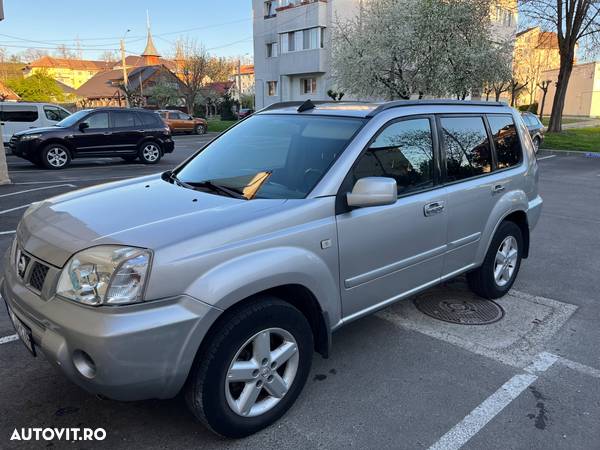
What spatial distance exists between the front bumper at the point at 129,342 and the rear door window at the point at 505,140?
10.5 ft

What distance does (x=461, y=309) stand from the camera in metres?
4.39

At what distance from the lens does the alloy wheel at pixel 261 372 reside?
2545 millimetres

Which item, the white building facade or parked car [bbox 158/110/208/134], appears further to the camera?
the white building facade

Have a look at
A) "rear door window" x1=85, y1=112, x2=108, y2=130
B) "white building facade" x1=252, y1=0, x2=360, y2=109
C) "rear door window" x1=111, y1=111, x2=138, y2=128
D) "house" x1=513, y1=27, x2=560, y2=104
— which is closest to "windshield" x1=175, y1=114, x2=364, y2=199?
"rear door window" x1=85, y1=112, x2=108, y2=130

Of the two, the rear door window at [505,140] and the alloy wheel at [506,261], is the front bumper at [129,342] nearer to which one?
the alloy wheel at [506,261]

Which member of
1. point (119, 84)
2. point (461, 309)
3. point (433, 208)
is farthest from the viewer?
point (119, 84)

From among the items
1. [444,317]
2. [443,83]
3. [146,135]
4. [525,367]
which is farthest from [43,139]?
[443,83]

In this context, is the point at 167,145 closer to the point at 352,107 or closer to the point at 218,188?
the point at 352,107

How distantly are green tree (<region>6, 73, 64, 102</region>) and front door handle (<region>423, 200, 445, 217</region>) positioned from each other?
59219 mm

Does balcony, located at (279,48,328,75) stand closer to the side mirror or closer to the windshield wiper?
the windshield wiper

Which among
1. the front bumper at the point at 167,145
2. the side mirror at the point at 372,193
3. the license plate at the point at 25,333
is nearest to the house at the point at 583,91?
the front bumper at the point at 167,145

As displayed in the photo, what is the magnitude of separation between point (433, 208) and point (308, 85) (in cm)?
3717

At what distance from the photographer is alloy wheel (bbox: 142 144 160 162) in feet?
50.0

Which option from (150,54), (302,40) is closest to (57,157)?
(302,40)
